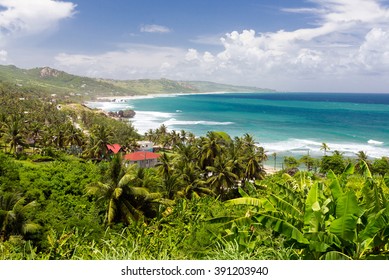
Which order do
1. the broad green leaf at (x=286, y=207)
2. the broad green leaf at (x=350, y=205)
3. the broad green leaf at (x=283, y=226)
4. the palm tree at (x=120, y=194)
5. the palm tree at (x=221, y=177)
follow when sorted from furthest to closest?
the palm tree at (x=221, y=177) < the palm tree at (x=120, y=194) < the broad green leaf at (x=286, y=207) < the broad green leaf at (x=283, y=226) < the broad green leaf at (x=350, y=205)

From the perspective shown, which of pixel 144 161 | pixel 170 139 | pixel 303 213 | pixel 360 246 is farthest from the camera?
pixel 170 139

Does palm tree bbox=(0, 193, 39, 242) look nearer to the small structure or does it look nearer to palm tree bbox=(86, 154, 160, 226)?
palm tree bbox=(86, 154, 160, 226)

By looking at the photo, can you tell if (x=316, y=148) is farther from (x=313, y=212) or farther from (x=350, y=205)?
(x=350, y=205)

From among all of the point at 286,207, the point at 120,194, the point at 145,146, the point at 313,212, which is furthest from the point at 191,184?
the point at 145,146

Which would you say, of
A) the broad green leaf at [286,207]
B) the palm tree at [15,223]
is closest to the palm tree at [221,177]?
the palm tree at [15,223]

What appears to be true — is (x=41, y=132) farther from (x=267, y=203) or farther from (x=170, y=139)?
(x=267, y=203)

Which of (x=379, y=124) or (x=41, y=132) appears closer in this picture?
(x=41, y=132)

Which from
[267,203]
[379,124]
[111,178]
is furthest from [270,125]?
[267,203]

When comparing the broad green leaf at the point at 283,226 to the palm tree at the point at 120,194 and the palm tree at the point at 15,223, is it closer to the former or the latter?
the palm tree at the point at 120,194
